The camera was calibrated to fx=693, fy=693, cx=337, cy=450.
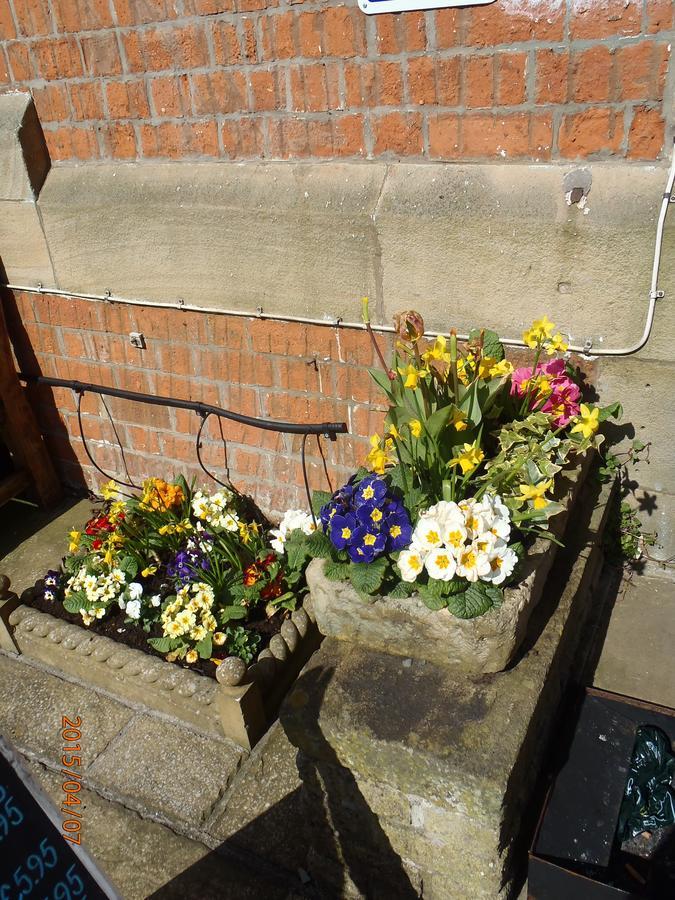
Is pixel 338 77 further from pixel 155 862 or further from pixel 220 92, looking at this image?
pixel 155 862

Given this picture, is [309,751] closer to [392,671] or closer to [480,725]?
[392,671]

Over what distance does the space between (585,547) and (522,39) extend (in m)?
1.77

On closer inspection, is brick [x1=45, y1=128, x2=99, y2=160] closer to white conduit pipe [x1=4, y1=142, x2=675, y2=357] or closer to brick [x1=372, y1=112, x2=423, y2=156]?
white conduit pipe [x1=4, y1=142, x2=675, y2=357]

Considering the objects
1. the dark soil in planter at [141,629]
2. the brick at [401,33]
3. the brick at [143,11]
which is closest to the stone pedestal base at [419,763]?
the dark soil in planter at [141,629]

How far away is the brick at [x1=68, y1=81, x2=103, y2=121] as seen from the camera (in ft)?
10.5

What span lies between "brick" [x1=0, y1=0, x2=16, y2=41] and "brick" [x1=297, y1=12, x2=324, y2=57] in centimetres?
157

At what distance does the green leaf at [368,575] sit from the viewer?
2.00 meters

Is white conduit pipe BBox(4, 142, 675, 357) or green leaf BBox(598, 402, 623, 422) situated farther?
green leaf BBox(598, 402, 623, 422)

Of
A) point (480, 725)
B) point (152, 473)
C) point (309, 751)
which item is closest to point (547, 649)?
point (480, 725)

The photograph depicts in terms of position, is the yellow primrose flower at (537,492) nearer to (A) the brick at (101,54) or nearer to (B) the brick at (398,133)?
(B) the brick at (398,133)

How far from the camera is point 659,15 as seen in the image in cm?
211

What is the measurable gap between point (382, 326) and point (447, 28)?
3.60 feet

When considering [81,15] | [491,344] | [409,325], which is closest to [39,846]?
[409,325]

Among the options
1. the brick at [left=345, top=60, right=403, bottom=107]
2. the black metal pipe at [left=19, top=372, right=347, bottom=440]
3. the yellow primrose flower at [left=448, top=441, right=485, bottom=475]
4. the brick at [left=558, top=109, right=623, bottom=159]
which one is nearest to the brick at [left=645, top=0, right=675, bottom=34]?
the brick at [left=558, top=109, right=623, bottom=159]
